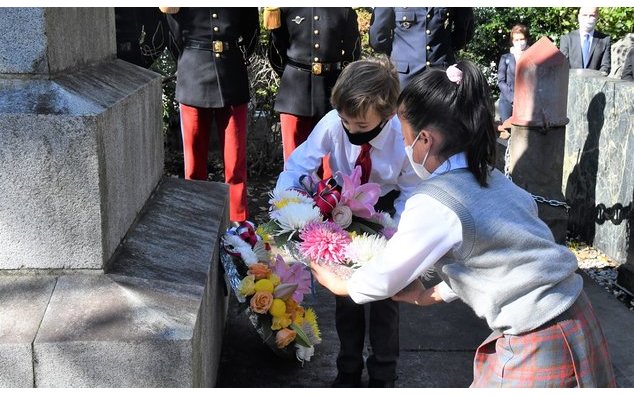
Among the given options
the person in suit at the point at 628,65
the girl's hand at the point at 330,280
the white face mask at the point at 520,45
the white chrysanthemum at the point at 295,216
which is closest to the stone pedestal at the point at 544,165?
the white chrysanthemum at the point at 295,216

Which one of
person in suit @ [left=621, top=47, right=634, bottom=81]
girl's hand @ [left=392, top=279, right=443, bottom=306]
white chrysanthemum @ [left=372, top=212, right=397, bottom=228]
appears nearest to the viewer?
girl's hand @ [left=392, top=279, right=443, bottom=306]

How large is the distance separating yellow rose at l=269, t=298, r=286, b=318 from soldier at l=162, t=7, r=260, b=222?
1.67 m

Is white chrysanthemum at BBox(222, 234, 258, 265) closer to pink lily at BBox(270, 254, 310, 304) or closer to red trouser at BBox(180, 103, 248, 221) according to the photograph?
pink lily at BBox(270, 254, 310, 304)

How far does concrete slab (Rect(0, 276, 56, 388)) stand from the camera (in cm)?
204

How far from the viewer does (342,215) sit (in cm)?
271

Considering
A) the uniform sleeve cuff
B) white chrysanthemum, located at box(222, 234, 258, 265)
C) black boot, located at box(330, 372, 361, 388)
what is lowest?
black boot, located at box(330, 372, 361, 388)

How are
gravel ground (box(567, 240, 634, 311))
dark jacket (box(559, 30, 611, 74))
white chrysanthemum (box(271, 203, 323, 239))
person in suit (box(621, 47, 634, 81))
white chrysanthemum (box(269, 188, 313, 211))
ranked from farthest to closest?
dark jacket (box(559, 30, 611, 74)) → person in suit (box(621, 47, 634, 81)) → gravel ground (box(567, 240, 634, 311)) → white chrysanthemum (box(269, 188, 313, 211)) → white chrysanthemum (box(271, 203, 323, 239))

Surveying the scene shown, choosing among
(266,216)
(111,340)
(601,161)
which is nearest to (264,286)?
(111,340)

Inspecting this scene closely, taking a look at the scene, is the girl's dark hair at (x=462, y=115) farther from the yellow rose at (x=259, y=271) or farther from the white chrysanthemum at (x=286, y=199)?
the yellow rose at (x=259, y=271)

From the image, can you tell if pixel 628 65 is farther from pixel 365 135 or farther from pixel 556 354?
pixel 556 354

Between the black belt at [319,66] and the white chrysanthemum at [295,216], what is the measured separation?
2.34 meters

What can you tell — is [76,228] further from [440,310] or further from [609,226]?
[609,226]

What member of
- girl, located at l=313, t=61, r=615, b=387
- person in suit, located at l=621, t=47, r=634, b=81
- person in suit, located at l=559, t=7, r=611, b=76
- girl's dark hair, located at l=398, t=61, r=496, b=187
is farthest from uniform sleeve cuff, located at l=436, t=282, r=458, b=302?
person in suit, located at l=559, t=7, r=611, b=76

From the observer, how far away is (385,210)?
3.14 metres
